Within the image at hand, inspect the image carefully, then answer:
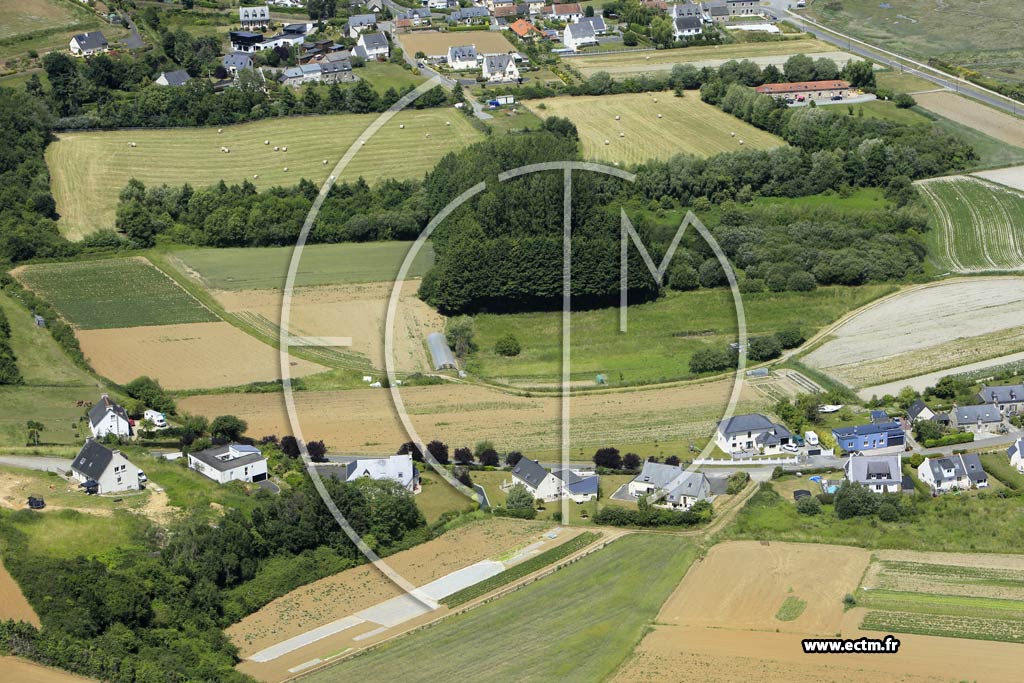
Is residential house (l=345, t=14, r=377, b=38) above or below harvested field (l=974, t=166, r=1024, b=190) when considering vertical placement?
above

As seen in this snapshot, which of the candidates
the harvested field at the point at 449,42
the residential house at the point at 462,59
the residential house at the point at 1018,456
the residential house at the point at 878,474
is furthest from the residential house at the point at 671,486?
the harvested field at the point at 449,42

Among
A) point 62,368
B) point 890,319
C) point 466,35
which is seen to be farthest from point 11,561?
point 466,35

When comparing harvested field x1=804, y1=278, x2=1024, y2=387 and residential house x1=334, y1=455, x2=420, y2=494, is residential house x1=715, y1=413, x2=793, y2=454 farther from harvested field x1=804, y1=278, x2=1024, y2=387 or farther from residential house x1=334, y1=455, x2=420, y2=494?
residential house x1=334, y1=455, x2=420, y2=494

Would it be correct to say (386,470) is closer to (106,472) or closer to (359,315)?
(106,472)

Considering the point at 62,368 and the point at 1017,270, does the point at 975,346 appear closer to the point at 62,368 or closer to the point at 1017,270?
the point at 1017,270

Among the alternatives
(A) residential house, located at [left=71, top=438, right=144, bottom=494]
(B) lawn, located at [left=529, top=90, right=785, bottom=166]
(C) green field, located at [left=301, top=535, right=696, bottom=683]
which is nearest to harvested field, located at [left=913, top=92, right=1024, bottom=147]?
(B) lawn, located at [left=529, top=90, right=785, bottom=166]

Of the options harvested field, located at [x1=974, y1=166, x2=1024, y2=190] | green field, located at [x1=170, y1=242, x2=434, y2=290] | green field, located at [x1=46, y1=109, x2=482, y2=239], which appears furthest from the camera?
harvested field, located at [x1=974, y1=166, x2=1024, y2=190]

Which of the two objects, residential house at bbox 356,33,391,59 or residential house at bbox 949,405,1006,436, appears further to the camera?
residential house at bbox 356,33,391,59
